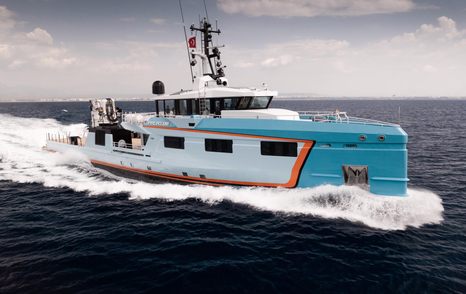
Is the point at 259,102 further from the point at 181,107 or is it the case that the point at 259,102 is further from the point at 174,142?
the point at 174,142

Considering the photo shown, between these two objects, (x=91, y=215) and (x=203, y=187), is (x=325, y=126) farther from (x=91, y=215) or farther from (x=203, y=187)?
(x=91, y=215)

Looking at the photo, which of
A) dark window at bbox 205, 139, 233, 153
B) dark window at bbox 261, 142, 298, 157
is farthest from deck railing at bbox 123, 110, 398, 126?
dark window at bbox 261, 142, 298, 157

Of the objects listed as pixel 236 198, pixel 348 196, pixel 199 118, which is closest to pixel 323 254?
pixel 348 196

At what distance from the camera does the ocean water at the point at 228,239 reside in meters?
8.27

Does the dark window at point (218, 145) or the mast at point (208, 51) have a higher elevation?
the mast at point (208, 51)

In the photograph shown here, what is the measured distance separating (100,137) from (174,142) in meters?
6.86

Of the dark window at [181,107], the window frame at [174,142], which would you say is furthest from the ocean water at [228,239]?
the dark window at [181,107]

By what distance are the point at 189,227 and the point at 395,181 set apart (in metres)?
8.63

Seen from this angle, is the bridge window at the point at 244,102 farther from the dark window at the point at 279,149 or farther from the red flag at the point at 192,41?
the red flag at the point at 192,41

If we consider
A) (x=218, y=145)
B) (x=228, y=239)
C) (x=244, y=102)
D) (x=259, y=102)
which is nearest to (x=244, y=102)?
(x=244, y=102)

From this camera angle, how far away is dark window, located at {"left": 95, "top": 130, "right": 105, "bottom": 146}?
1916 centimetres

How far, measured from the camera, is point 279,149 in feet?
42.8

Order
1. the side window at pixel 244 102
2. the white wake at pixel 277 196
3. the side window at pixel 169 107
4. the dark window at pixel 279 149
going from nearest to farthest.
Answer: the white wake at pixel 277 196
the dark window at pixel 279 149
the side window at pixel 244 102
the side window at pixel 169 107

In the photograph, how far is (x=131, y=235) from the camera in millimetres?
11117
